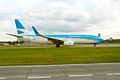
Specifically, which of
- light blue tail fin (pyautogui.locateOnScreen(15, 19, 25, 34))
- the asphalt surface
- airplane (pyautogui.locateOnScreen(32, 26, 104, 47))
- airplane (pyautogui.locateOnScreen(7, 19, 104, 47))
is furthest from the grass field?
light blue tail fin (pyautogui.locateOnScreen(15, 19, 25, 34))

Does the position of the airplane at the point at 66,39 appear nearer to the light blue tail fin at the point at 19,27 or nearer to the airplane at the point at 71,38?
the airplane at the point at 71,38

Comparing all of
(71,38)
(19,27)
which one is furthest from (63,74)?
(19,27)

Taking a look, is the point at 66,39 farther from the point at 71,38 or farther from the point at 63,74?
the point at 63,74

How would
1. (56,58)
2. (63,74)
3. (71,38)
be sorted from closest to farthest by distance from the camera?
(63,74)
(56,58)
(71,38)

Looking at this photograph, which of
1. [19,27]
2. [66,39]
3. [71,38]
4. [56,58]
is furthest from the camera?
[19,27]

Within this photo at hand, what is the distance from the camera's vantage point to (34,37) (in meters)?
64.1

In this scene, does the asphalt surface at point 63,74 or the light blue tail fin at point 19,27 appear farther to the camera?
the light blue tail fin at point 19,27

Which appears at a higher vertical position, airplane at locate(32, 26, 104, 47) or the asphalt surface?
airplane at locate(32, 26, 104, 47)

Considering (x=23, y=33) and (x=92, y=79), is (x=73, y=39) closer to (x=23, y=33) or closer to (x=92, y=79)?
(x=23, y=33)

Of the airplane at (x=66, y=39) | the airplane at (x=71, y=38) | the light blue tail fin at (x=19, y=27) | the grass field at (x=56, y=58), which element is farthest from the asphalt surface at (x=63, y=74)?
the light blue tail fin at (x=19, y=27)

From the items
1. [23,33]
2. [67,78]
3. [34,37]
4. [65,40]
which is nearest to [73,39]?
[65,40]

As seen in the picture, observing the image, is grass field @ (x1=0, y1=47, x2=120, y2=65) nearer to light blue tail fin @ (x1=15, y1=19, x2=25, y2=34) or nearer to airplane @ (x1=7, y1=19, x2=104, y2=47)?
airplane @ (x1=7, y1=19, x2=104, y2=47)

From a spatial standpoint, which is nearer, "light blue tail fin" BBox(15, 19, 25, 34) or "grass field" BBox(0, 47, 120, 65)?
"grass field" BBox(0, 47, 120, 65)

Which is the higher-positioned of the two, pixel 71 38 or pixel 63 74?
pixel 71 38
